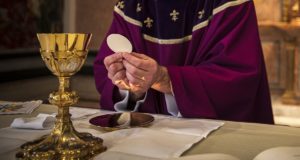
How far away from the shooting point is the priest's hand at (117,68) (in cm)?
124

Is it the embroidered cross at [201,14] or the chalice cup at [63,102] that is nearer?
the chalice cup at [63,102]

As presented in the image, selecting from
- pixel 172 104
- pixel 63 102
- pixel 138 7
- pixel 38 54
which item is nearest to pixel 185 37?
pixel 138 7

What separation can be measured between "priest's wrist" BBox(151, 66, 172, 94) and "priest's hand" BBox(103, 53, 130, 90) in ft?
0.34

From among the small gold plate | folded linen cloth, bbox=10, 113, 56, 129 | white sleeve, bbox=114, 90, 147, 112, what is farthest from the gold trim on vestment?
folded linen cloth, bbox=10, 113, 56, 129

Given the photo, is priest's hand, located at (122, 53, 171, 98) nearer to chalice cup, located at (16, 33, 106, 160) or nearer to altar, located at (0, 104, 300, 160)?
altar, located at (0, 104, 300, 160)

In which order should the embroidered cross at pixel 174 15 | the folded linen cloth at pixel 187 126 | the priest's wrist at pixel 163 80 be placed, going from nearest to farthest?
1. the folded linen cloth at pixel 187 126
2. the priest's wrist at pixel 163 80
3. the embroidered cross at pixel 174 15

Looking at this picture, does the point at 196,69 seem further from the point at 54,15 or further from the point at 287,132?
the point at 54,15

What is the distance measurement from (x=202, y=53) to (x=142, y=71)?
0.48m

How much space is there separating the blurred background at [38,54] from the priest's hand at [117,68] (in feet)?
10.2

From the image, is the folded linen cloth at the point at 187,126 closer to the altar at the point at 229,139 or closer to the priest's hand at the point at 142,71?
the altar at the point at 229,139

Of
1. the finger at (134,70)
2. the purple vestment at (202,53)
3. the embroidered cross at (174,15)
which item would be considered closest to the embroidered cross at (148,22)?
the purple vestment at (202,53)

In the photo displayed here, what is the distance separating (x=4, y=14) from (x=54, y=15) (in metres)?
0.83

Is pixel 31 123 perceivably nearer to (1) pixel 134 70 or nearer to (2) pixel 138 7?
(1) pixel 134 70

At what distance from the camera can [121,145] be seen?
94 cm
